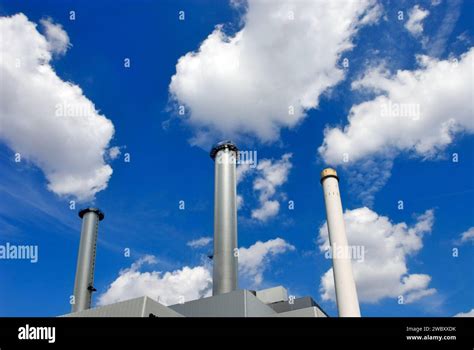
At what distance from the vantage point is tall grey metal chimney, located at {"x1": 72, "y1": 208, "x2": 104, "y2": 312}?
150ft

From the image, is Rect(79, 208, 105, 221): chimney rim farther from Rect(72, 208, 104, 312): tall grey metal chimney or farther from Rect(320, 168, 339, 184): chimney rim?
Rect(320, 168, 339, 184): chimney rim

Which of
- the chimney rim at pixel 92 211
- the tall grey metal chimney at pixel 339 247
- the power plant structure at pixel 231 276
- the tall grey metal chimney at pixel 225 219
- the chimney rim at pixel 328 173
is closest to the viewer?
the power plant structure at pixel 231 276

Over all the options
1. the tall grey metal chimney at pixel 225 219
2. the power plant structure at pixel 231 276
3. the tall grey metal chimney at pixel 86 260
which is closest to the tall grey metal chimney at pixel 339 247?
the power plant structure at pixel 231 276

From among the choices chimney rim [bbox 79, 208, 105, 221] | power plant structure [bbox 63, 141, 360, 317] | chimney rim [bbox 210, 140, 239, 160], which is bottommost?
power plant structure [bbox 63, 141, 360, 317]

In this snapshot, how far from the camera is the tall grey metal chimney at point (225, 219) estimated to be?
121 feet

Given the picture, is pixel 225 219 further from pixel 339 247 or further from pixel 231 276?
pixel 339 247

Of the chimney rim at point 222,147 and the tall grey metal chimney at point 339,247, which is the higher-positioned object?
the chimney rim at point 222,147

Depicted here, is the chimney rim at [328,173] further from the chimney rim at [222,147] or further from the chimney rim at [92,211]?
the chimney rim at [92,211]

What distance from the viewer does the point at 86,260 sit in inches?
1895

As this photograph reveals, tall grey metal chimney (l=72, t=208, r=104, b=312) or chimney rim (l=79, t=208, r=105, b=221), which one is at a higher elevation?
chimney rim (l=79, t=208, r=105, b=221)

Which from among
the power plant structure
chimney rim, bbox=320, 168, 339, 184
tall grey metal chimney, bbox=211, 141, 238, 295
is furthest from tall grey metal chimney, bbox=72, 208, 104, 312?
chimney rim, bbox=320, 168, 339, 184

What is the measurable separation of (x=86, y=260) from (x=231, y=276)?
69.4ft

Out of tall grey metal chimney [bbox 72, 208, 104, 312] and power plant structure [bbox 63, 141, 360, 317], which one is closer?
power plant structure [bbox 63, 141, 360, 317]
